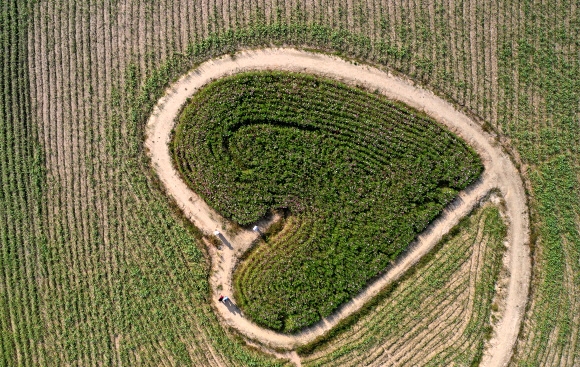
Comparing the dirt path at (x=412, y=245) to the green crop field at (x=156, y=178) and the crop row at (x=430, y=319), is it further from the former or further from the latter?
the crop row at (x=430, y=319)

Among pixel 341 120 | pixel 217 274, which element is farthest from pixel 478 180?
pixel 217 274

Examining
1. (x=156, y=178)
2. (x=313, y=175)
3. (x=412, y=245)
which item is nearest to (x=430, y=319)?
(x=412, y=245)

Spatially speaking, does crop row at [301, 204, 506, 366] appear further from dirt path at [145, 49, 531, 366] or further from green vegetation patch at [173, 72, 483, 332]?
green vegetation patch at [173, 72, 483, 332]

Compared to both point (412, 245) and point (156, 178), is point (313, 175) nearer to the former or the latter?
point (412, 245)

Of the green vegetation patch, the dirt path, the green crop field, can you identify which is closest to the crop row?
the green crop field

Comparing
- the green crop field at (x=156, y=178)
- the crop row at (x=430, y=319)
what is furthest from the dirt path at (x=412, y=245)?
the crop row at (x=430, y=319)

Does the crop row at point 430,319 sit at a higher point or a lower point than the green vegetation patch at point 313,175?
lower
